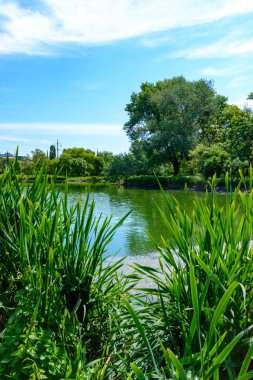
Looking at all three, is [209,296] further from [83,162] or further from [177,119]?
[83,162]

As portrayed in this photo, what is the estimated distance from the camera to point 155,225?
10195mm

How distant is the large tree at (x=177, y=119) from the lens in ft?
98.7

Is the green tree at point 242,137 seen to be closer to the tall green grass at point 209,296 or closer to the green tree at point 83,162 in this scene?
the tall green grass at point 209,296

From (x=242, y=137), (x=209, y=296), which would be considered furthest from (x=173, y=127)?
(x=209, y=296)

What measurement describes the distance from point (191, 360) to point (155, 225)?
912cm

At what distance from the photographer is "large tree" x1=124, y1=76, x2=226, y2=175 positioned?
30094 millimetres

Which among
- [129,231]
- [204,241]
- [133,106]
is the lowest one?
[129,231]

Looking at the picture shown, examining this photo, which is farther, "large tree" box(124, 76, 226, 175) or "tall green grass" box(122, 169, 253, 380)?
"large tree" box(124, 76, 226, 175)

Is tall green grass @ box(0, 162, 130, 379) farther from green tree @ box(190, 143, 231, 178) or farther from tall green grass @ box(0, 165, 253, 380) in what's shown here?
green tree @ box(190, 143, 231, 178)

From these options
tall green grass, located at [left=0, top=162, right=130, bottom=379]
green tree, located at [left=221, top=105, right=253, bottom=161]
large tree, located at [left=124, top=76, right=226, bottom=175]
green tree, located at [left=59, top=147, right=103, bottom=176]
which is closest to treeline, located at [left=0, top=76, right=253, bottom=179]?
large tree, located at [left=124, top=76, right=226, bottom=175]

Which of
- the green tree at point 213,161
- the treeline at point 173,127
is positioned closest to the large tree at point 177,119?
the treeline at point 173,127

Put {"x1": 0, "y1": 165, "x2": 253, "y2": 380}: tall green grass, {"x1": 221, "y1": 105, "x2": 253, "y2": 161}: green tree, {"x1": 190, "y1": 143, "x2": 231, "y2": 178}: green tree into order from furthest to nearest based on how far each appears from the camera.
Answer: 1. {"x1": 190, "y1": 143, "x2": 231, "y2": 178}: green tree
2. {"x1": 221, "y1": 105, "x2": 253, "y2": 161}: green tree
3. {"x1": 0, "y1": 165, "x2": 253, "y2": 380}: tall green grass

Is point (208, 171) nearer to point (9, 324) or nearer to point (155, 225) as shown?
point (155, 225)

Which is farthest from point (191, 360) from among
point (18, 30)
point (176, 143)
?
point (176, 143)
